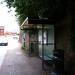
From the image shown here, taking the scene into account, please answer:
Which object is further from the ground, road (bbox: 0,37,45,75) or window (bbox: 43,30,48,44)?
window (bbox: 43,30,48,44)

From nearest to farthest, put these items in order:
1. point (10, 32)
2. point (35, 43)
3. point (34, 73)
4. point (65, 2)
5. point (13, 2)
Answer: point (65, 2)
point (34, 73)
point (13, 2)
point (35, 43)
point (10, 32)

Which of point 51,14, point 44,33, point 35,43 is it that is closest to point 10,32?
point 35,43

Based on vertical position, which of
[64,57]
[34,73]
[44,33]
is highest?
[44,33]

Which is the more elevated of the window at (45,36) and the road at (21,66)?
the window at (45,36)

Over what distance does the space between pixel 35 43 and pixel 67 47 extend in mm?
10940

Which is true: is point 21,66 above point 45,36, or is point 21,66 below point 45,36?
below

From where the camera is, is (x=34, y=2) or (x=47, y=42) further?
(x=47, y=42)

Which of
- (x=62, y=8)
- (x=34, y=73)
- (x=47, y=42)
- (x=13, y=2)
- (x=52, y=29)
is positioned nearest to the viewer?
(x=62, y=8)

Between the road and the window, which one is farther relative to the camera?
the window

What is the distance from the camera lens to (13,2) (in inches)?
524

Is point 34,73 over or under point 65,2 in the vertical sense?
under

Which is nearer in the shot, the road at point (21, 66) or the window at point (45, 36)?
the road at point (21, 66)

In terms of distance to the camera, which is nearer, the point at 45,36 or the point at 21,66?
the point at 21,66

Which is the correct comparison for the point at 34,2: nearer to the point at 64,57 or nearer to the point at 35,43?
the point at 64,57
